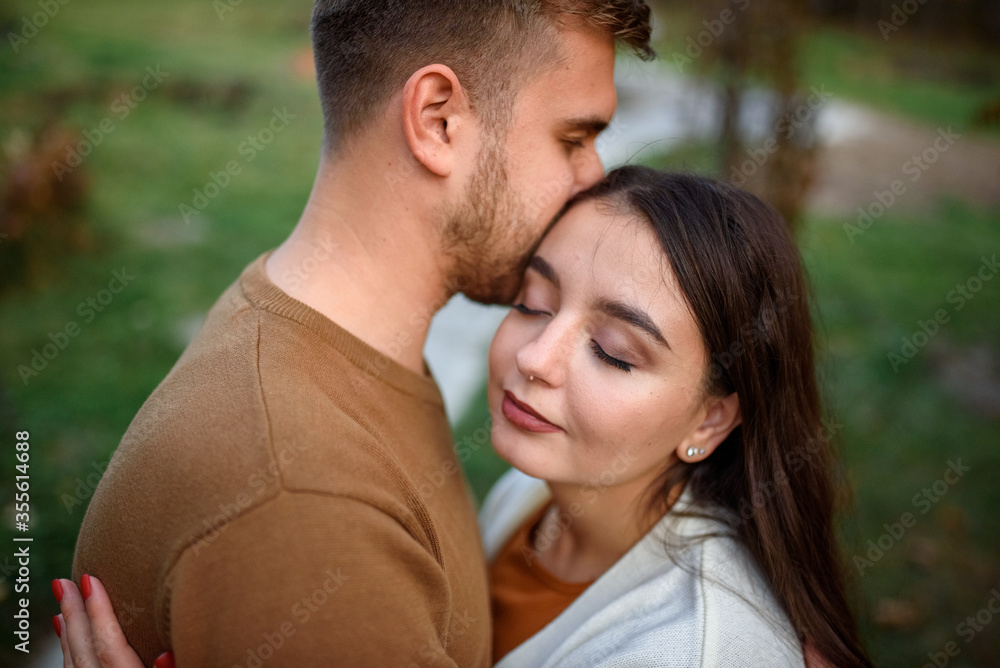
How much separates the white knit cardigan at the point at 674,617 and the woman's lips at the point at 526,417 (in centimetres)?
49

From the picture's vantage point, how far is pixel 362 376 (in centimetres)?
190

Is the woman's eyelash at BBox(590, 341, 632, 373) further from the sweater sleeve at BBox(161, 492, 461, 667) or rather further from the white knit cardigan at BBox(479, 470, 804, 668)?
the sweater sleeve at BBox(161, 492, 461, 667)

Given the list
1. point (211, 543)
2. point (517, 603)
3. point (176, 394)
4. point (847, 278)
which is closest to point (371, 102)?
point (176, 394)

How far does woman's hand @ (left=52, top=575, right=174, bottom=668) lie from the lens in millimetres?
1636

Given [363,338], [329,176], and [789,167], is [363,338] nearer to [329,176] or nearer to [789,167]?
[329,176]

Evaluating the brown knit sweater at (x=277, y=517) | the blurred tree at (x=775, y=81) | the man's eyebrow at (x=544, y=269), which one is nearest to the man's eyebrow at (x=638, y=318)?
the man's eyebrow at (x=544, y=269)

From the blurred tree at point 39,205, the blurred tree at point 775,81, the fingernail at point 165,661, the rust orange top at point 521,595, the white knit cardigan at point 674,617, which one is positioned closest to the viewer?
the fingernail at point 165,661

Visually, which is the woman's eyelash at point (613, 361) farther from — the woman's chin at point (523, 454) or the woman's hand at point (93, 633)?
the woman's hand at point (93, 633)

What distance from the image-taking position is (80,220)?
19.2 feet

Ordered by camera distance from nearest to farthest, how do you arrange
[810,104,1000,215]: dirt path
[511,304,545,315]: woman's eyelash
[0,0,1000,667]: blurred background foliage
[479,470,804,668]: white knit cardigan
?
[479,470,804,668]: white knit cardigan
[511,304,545,315]: woman's eyelash
[0,0,1000,667]: blurred background foliage
[810,104,1000,215]: dirt path

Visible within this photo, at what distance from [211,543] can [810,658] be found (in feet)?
5.56

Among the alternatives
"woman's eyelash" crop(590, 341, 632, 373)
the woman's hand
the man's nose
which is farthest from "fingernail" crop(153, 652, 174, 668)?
the man's nose

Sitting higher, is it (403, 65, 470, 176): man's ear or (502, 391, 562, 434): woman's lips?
(403, 65, 470, 176): man's ear

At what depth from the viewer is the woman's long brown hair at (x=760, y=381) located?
6.51 ft
